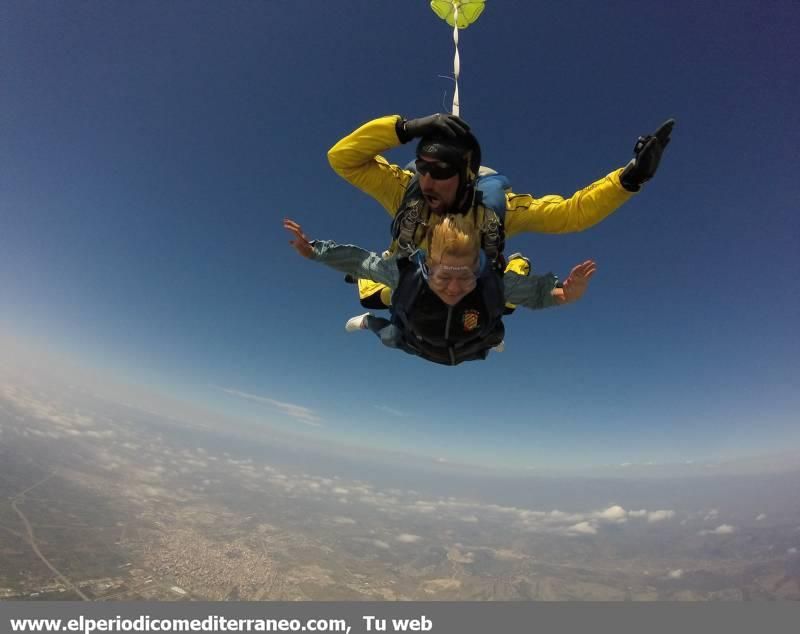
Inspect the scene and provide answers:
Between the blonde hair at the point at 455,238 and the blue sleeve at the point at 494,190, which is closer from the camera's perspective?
the blonde hair at the point at 455,238

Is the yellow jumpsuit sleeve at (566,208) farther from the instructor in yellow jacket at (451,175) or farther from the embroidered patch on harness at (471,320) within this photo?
the embroidered patch on harness at (471,320)

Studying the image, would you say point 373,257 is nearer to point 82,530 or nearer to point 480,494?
point 82,530

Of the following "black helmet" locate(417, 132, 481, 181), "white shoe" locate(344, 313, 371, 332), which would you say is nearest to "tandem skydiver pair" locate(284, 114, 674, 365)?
"black helmet" locate(417, 132, 481, 181)

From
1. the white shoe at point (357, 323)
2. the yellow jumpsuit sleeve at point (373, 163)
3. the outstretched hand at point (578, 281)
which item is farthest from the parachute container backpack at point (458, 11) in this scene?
the white shoe at point (357, 323)

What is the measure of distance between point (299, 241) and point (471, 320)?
123 cm

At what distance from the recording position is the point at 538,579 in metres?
91.0

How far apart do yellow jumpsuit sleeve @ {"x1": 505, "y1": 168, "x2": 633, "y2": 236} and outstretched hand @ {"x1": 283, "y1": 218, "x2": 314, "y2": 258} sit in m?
1.33

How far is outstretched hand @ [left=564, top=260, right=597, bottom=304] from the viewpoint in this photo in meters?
2.20

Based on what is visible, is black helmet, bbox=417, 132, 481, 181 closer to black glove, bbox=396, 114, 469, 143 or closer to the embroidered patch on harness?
black glove, bbox=396, 114, 469, 143

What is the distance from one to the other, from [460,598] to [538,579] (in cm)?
3106

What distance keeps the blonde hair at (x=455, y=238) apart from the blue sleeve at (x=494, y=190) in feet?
0.83

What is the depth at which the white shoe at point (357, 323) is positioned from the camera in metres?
3.54

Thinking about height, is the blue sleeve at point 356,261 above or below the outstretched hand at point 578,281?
above

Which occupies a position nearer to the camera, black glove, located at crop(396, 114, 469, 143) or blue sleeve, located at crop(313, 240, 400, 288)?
black glove, located at crop(396, 114, 469, 143)
